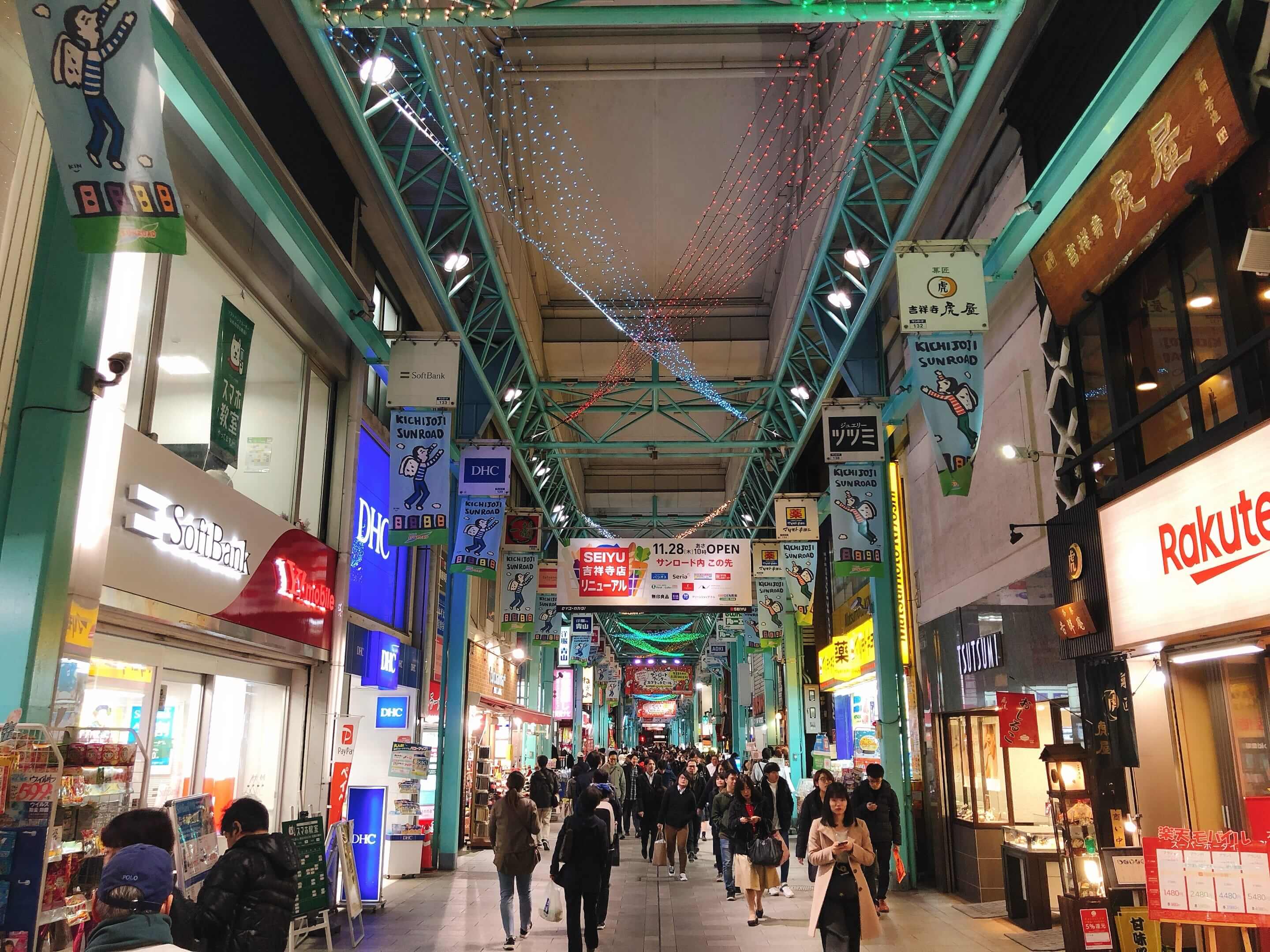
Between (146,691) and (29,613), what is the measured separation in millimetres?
2302

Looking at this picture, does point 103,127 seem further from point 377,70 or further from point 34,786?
point 377,70

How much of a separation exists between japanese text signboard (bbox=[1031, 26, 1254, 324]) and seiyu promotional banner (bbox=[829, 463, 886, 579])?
441 cm

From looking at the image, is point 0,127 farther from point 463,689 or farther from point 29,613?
point 463,689

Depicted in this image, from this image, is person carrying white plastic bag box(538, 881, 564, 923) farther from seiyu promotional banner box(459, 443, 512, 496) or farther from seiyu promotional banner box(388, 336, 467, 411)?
seiyu promotional banner box(459, 443, 512, 496)

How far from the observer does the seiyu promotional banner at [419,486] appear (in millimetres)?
9758

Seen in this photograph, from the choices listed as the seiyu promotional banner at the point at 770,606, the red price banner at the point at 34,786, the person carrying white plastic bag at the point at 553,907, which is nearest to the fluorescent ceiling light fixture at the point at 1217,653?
the person carrying white plastic bag at the point at 553,907

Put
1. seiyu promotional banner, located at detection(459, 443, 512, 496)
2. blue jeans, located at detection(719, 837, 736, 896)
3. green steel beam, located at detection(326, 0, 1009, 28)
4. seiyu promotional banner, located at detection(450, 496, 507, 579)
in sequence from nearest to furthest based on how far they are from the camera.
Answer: green steel beam, located at detection(326, 0, 1009, 28), blue jeans, located at detection(719, 837, 736, 896), seiyu promotional banner, located at detection(450, 496, 507, 579), seiyu promotional banner, located at detection(459, 443, 512, 496)

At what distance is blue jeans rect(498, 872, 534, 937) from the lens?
7758 mm

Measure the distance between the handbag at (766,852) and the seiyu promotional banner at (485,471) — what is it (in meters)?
5.81

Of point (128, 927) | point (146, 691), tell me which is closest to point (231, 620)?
point (146, 691)

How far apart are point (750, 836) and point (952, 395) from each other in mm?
4961

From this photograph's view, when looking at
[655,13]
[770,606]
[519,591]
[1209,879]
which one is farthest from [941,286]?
[770,606]

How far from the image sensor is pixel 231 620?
7.16 meters

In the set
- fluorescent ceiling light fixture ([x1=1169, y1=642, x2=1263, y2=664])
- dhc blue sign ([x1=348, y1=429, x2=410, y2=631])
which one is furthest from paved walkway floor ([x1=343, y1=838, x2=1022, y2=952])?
dhc blue sign ([x1=348, y1=429, x2=410, y2=631])
